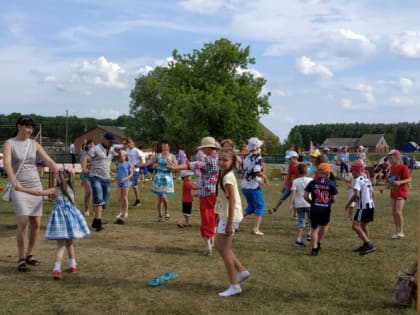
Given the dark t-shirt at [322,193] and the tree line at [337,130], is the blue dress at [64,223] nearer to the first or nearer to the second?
the dark t-shirt at [322,193]

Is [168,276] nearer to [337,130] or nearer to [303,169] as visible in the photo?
[303,169]

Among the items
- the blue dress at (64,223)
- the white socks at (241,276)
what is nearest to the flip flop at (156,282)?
the white socks at (241,276)

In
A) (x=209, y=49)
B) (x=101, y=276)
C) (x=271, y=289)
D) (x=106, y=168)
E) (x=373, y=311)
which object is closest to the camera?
(x=373, y=311)

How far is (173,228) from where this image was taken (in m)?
10.4

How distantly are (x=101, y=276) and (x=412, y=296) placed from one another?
3.82m

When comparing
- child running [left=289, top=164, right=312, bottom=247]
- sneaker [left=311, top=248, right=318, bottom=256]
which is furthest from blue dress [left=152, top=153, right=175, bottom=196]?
sneaker [left=311, top=248, right=318, bottom=256]

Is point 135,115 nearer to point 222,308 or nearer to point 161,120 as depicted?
point 161,120

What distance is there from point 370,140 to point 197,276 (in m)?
119

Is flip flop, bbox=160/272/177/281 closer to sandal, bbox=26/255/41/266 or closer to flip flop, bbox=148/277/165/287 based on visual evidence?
flip flop, bbox=148/277/165/287

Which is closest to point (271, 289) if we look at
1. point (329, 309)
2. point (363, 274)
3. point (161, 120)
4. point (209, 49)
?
point (329, 309)

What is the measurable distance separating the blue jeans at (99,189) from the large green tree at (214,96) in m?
31.8

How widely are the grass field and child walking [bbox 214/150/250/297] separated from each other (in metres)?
0.20

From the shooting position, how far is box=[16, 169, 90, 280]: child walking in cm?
635

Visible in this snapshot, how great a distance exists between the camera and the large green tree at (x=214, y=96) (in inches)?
1657
